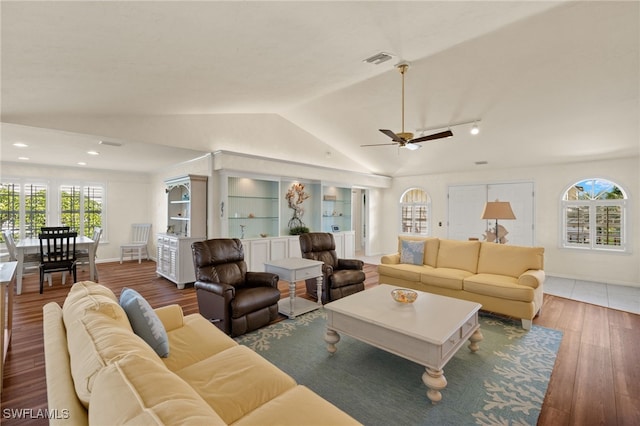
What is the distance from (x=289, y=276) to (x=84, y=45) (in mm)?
2873

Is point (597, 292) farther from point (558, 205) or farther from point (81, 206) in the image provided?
point (81, 206)

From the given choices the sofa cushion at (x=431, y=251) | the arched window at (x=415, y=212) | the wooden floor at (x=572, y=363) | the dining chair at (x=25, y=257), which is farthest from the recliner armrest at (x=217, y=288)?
the arched window at (x=415, y=212)

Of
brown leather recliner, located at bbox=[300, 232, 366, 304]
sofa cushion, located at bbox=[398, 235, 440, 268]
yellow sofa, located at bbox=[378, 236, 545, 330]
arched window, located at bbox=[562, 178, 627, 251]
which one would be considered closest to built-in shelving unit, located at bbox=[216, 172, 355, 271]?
brown leather recliner, located at bbox=[300, 232, 366, 304]

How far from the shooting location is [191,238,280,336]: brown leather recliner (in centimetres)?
306

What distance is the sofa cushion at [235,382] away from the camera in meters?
1.42

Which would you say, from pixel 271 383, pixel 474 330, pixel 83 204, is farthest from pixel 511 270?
pixel 83 204

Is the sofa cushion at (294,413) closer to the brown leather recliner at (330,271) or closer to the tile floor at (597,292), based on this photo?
the brown leather recliner at (330,271)

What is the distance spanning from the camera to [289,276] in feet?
12.1

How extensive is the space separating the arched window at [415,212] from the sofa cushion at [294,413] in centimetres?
710

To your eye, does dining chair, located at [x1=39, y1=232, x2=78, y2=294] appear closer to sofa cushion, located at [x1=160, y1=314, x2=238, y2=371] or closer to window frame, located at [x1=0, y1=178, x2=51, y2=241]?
window frame, located at [x1=0, y1=178, x2=51, y2=241]

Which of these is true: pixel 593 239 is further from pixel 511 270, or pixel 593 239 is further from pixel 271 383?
pixel 271 383

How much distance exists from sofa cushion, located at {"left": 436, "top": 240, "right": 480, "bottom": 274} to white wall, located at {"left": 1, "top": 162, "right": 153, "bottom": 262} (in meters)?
7.40

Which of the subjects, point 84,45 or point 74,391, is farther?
point 84,45

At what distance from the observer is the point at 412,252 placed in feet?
15.7
